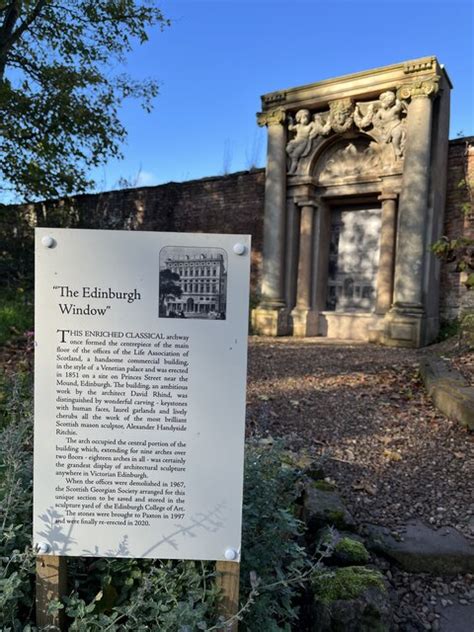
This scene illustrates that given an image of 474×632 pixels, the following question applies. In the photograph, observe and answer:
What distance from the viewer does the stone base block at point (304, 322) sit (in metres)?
10.1

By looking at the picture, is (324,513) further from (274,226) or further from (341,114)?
(341,114)

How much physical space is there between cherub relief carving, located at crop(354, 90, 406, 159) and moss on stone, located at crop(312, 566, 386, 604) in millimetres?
8584

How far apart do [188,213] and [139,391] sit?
39.4 ft

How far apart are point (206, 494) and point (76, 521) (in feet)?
1.32

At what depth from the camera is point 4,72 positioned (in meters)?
10.4

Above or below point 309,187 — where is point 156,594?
below

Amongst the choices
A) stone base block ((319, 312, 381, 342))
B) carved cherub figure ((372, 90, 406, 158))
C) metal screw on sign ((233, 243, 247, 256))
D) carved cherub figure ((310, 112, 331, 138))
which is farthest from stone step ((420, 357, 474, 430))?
carved cherub figure ((310, 112, 331, 138))

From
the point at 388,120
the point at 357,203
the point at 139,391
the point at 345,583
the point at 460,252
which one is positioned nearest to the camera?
the point at 139,391

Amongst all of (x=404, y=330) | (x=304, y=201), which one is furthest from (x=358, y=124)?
(x=404, y=330)

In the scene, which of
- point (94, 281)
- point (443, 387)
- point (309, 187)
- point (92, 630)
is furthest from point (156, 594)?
point (309, 187)

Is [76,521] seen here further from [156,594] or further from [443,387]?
[443,387]

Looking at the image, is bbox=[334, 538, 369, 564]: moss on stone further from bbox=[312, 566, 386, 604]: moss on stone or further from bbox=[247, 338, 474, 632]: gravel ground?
bbox=[247, 338, 474, 632]: gravel ground

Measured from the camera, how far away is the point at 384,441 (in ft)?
12.6

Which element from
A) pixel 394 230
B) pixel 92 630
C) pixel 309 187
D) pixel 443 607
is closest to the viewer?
pixel 92 630
